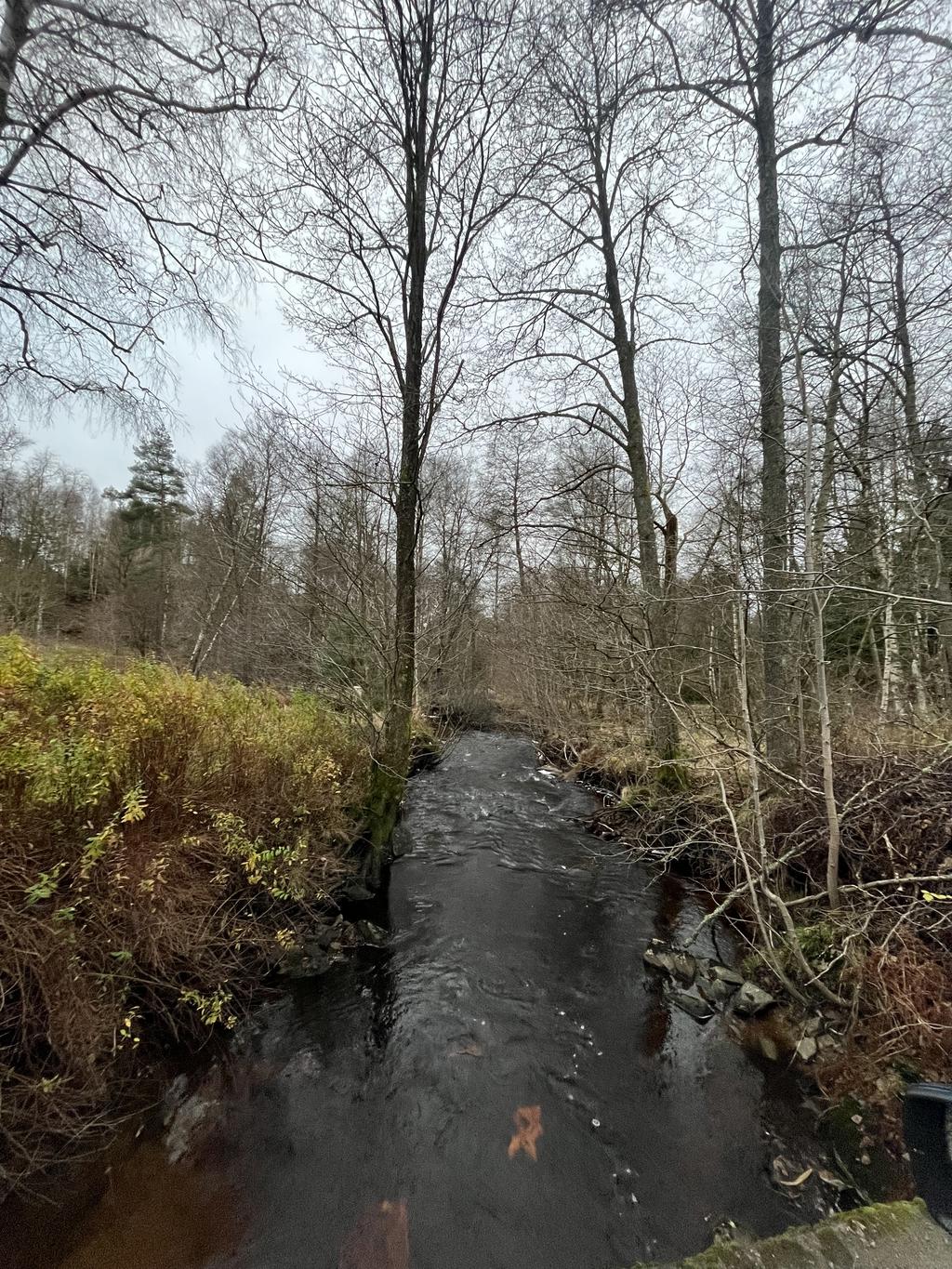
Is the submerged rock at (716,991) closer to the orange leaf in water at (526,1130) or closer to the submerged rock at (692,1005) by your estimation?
the submerged rock at (692,1005)

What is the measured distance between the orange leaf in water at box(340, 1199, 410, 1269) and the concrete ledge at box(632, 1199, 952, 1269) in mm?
1315

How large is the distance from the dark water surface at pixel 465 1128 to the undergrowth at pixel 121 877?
0.50m

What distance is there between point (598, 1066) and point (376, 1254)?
68.9 inches

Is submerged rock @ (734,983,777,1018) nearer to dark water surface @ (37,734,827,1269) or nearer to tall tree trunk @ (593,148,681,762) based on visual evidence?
dark water surface @ (37,734,827,1269)

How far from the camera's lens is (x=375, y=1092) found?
121 inches

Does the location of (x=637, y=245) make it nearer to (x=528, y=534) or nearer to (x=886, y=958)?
(x=528, y=534)

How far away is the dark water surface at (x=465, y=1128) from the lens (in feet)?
7.39

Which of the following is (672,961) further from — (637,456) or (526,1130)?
(637,456)

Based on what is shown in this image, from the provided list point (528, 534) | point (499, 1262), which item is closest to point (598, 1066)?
point (499, 1262)

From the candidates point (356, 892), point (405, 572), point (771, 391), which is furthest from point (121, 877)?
point (771, 391)

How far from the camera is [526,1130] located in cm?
286

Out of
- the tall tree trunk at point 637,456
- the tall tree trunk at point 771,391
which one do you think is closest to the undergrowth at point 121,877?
the tall tree trunk at point 771,391

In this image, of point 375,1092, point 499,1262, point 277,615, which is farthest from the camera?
point 277,615

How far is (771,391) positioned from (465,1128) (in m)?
6.58
